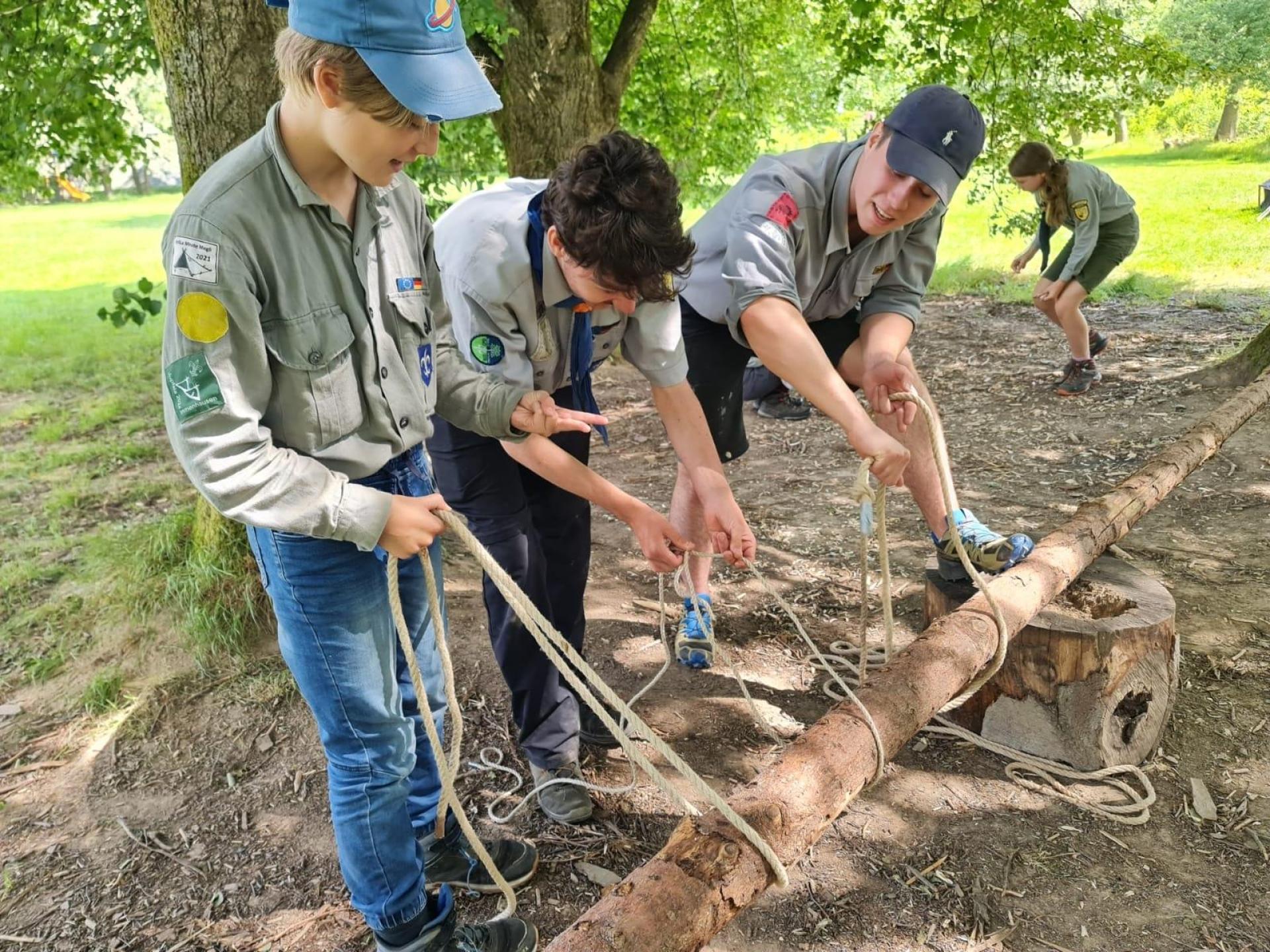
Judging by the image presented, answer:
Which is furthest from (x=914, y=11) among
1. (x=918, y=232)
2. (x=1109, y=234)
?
(x=918, y=232)

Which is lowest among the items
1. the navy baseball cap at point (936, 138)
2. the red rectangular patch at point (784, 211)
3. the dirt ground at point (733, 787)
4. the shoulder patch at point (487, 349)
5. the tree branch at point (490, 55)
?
the dirt ground at point (733, 787)

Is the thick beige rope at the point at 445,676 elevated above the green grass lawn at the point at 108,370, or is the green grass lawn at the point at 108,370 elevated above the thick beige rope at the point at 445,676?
the thick beige rope at the point at 445,676

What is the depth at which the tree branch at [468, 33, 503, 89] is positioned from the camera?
5484mm

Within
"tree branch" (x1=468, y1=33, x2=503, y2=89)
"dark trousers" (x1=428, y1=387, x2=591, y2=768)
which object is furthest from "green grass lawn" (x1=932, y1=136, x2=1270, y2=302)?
"dark trousers" (x1=428, y1=387, x2=591, y2=768)

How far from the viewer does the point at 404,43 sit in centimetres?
134

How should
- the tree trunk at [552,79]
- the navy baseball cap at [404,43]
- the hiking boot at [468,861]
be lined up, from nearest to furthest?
the navy baseball cap at [404,43] → the hiking boot at [468,861] → the tree trunk at [552,79]

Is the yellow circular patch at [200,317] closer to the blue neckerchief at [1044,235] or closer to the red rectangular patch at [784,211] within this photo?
the red rectangular patch at [784,211]

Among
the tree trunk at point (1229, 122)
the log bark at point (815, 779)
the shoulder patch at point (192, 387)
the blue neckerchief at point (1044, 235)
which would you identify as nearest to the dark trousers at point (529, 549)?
the log bark at point (815, 779)

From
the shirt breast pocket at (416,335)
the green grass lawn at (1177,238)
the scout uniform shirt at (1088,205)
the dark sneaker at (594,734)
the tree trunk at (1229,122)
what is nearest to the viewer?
the shirt breast pocket at (416,335)

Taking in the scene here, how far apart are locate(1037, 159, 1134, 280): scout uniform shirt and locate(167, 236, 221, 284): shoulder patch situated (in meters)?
5.96

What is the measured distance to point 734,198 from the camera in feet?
9.32

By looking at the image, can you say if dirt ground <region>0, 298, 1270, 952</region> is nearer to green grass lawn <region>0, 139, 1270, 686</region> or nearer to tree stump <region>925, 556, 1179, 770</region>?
tree stump <region>925, 556, 1179, 770</region>

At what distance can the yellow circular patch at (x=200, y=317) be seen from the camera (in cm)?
135

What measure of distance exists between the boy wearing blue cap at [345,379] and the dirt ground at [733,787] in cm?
65
